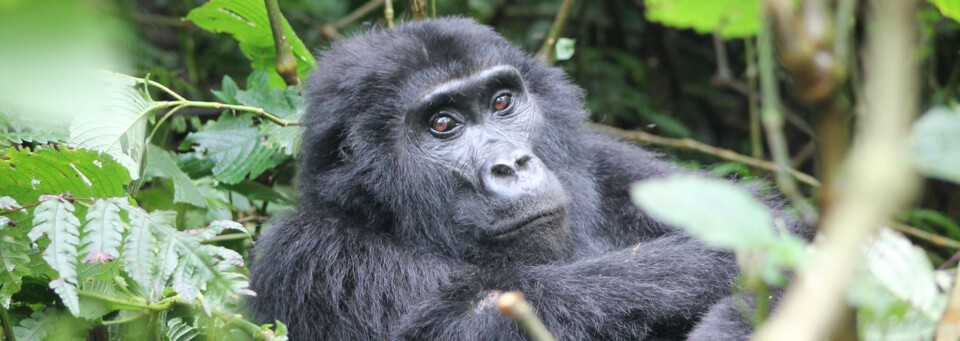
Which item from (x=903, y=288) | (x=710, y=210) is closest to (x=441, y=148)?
(x=903, y=288)

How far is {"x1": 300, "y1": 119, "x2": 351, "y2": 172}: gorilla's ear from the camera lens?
3107 millimetres

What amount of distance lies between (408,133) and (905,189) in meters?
2.52

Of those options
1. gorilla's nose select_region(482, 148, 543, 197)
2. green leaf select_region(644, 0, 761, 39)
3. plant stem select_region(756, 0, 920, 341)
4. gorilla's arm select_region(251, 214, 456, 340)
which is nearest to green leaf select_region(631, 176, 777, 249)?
plant stem select_region(756, 0, 920, 341)

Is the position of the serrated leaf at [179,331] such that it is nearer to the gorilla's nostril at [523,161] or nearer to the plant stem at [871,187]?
the gorilla's nostril at [523,161]

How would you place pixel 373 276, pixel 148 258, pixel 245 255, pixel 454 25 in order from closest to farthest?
pixel 148 258 → pixel 373 276 → pixel 454 25 → pixel 245 255

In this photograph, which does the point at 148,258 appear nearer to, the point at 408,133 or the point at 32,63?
the point at 408,133

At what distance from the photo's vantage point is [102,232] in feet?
6.98

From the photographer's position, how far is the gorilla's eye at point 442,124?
314 cm

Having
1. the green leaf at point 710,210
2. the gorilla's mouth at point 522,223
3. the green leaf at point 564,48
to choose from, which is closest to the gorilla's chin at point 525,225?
the gorilla's mouth at point 522,223

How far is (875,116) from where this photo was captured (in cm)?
73

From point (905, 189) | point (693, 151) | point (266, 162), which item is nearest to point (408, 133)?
point (266, 162)

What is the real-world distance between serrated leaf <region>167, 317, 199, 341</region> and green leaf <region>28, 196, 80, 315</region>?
459mm

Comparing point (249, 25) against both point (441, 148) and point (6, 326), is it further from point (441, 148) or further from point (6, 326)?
point (6, 326)

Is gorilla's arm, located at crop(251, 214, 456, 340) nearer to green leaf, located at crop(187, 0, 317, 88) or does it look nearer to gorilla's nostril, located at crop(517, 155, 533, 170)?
gorilla's nostril, located at crop(517, 155, 533, 170)
